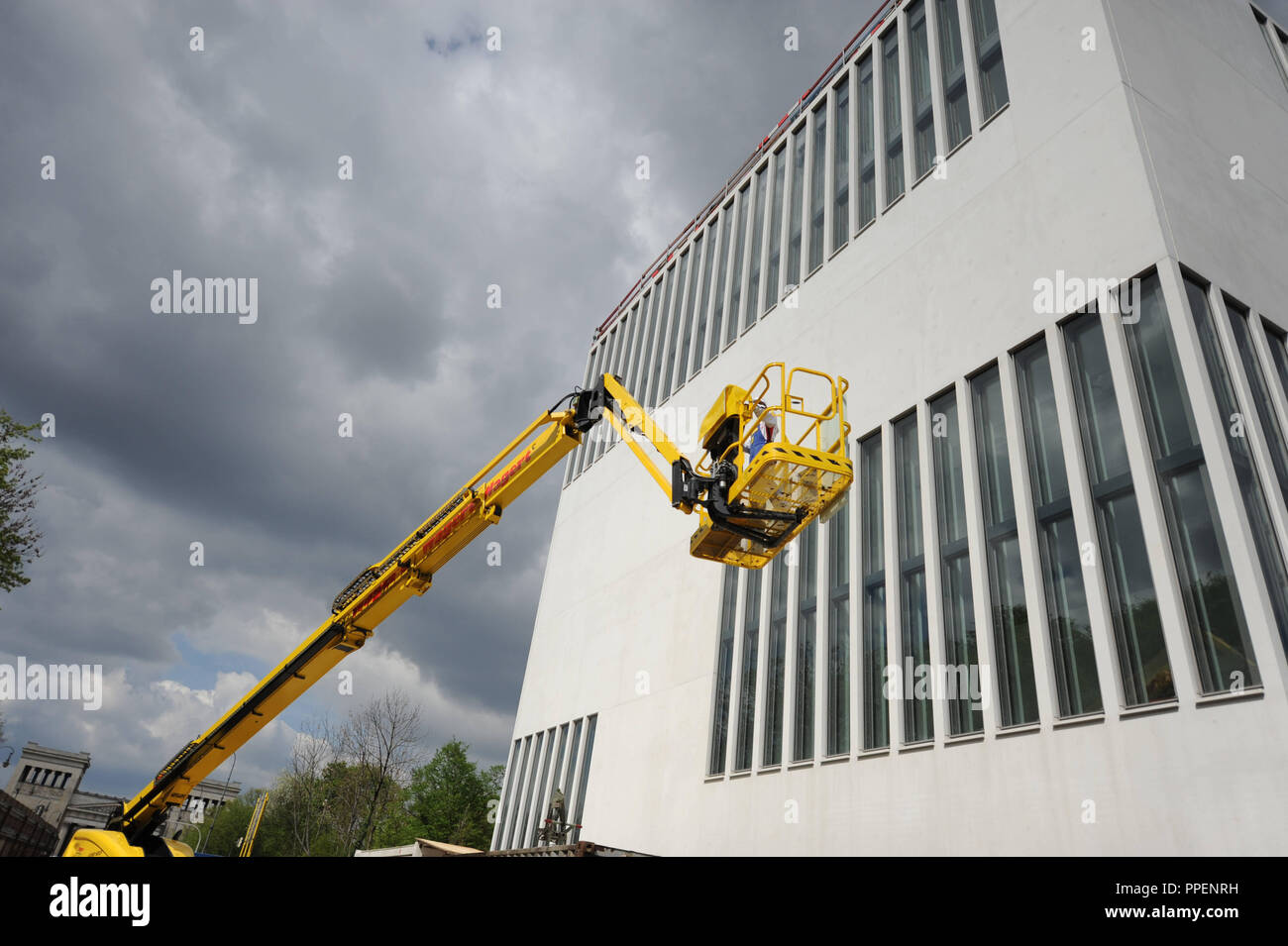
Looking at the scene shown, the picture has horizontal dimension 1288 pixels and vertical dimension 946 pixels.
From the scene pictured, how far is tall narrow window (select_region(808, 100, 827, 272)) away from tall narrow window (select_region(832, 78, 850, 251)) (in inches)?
16.8

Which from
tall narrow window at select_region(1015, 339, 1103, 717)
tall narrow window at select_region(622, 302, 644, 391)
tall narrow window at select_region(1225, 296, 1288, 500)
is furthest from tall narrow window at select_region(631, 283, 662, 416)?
tall narrow window at select_region(1225, 296, 1288, 500)

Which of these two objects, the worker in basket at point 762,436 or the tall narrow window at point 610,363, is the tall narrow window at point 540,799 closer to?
the tall narrow window at point 610,363

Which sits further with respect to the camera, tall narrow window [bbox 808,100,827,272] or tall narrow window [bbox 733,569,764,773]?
tall narrow window [bbox 808,100,827,272]

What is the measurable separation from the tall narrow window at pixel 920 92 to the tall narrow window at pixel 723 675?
1162 centimetres

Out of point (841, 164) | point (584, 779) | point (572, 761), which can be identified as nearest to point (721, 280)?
point (841, 164)

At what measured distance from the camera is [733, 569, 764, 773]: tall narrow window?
61.4 feet

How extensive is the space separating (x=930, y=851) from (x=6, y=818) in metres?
37.0

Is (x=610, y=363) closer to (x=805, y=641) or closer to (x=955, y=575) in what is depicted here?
(x=805, y=641)

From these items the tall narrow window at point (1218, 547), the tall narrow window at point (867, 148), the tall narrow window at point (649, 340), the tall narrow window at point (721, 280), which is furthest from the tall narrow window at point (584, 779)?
the tall narrow window at point (1218, 547)

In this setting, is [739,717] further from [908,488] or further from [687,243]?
[687,243]

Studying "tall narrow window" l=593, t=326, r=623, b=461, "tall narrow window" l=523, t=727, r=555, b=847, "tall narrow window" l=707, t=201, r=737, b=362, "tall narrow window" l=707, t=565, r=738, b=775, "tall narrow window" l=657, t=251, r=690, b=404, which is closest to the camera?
"tall narrow window" l=707, t=565, r=738, b=775

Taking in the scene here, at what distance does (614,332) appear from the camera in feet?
125

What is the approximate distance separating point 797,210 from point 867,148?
146 inches

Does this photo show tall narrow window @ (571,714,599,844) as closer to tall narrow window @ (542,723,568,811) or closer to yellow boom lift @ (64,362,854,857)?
tall narrow window @ (542,723,568,811)
